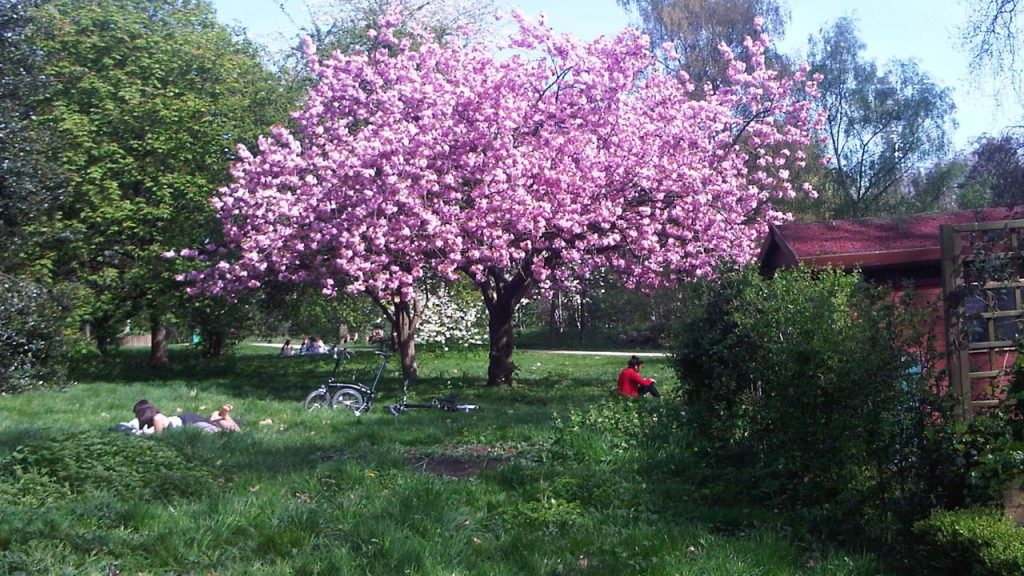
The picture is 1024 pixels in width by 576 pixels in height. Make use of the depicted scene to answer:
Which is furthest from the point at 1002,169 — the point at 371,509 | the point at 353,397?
the point at 353,397

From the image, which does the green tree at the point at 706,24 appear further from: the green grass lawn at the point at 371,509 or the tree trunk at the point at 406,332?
the green grass lawn at the point at 371,509

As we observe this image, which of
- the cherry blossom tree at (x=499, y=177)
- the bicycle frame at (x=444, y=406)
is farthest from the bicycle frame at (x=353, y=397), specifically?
the cherry blossom tree at (x=499, y=177)

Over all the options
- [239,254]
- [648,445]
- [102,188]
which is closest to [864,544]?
[648,445]

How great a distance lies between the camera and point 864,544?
6289 millimetres

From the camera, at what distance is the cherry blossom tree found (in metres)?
16.9

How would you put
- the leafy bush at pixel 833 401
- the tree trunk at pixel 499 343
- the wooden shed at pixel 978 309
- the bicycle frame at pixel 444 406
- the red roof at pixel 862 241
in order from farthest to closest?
the tree trunk at pixel 499 343 < the bicycle frame at pixel 444 406 < the red roof at pixel 862 241 < the leafy bush at pixel 833 401 < the wooden shed at pixel 978 309

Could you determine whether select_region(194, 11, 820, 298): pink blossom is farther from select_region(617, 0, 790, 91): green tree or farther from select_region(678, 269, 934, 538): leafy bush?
select_region(617, 0, 790, 91): green tree

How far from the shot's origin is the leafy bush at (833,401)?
6.27m

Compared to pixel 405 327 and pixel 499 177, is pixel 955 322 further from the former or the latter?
pixel 405 327

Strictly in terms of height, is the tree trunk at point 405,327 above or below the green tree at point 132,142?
below

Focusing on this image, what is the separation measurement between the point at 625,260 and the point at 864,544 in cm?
1243

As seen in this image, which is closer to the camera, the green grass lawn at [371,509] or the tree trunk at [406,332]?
the green grass lawn at [371,509]

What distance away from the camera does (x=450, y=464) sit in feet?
30.1

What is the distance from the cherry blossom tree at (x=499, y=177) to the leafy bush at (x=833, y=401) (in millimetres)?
9061
